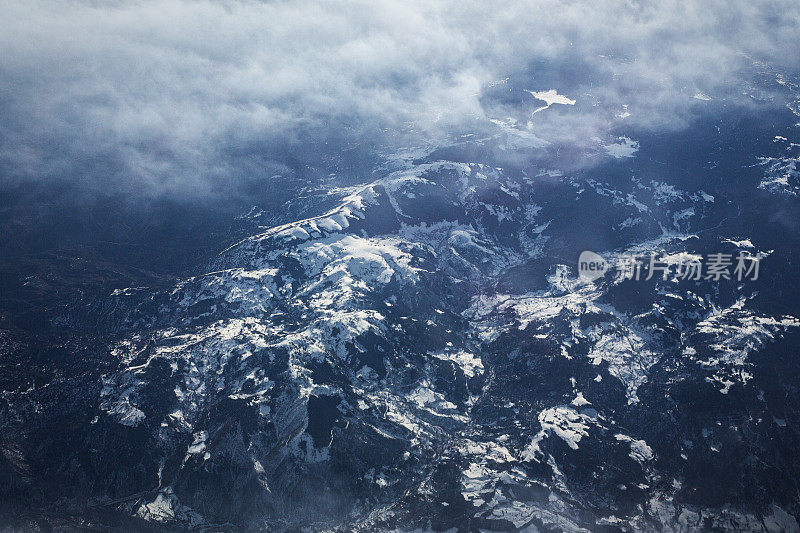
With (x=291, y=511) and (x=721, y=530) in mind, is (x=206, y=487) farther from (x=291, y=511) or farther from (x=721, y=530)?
(x=721, y=530)

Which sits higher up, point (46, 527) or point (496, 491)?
point (46, 527)

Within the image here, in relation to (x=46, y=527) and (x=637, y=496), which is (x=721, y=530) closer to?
(x=637, y=496)

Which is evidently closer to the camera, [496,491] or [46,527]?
[46,527]

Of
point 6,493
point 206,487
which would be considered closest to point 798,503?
point 206,487

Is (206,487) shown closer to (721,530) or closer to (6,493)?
(6,493)

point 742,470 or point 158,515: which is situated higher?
point 158,515

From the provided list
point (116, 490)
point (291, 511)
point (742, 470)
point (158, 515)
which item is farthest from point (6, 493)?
point (742, 470)

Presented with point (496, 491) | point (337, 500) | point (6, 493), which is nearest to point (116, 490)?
point (6, 493)

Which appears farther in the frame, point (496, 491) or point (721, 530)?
point (496, 491)
